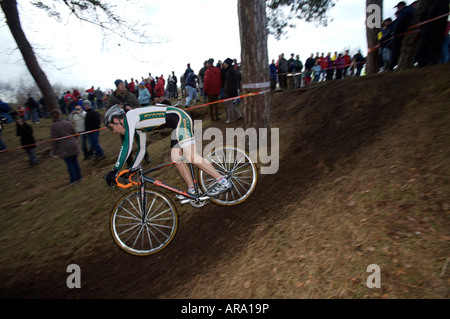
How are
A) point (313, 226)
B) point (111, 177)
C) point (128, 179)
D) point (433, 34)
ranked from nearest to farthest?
point (313, 226) < point (111, 177) < point (128, 179) < point (433, 34)

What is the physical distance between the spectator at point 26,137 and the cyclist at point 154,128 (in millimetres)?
8872

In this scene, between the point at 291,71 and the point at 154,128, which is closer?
the point at 154,128

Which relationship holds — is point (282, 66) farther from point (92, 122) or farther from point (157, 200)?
point (157, 200)

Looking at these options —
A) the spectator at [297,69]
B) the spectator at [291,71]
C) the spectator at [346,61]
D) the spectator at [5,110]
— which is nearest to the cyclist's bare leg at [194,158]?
the spectator at [291,71]

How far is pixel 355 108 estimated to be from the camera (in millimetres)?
6039

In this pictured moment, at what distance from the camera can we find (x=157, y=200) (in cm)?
444

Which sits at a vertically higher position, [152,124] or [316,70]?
[316,70]

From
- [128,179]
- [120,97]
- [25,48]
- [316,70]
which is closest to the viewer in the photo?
[128,179]

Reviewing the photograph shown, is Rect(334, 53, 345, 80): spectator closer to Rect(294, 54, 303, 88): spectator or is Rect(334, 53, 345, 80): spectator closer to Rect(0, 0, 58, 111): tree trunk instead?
Rect(294, 54, 303, 88): spectator

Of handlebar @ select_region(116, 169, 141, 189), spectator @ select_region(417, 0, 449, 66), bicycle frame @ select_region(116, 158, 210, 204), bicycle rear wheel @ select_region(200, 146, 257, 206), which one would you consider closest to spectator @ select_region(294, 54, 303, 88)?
spectator @ select_region(417, 0, 449, 66)

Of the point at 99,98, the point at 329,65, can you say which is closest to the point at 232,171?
the point at 329,65

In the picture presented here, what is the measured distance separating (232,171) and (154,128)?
178cm
